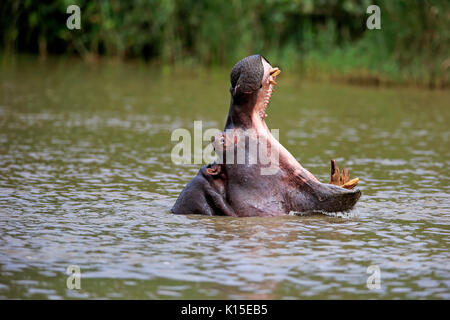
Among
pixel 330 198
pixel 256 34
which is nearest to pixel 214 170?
pixel 330 198

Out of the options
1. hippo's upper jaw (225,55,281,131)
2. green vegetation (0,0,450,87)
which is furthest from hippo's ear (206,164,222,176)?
green vegetation (0,0,450,87)

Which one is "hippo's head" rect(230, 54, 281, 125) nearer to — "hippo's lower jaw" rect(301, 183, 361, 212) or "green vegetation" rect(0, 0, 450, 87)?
A: "hippo's lower jaw" rect(301, 183, 361, 212)

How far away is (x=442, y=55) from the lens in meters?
18.2

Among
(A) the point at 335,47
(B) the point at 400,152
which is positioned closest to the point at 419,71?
(A) the point at 335,47

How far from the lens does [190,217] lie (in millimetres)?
7664

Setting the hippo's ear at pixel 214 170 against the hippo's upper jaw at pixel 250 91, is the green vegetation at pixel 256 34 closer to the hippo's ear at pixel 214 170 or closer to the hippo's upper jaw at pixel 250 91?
the hippo's upper jaw at pixel 250 91

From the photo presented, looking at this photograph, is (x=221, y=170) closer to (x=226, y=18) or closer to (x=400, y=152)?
(x=400, y=152)

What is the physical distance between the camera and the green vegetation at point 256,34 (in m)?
18.8

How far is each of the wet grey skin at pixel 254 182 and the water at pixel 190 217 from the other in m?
0.13

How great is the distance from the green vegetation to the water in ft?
8.11

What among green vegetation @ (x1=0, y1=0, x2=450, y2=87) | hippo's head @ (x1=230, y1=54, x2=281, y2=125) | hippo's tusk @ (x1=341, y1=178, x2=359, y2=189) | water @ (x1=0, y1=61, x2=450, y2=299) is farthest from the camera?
green vegetation @ (x1=0, y1=0, x2=450, y2=87)

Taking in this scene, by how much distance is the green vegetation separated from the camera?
18750 mm

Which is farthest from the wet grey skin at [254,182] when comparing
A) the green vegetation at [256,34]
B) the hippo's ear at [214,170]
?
the green vegetation at [256,34]

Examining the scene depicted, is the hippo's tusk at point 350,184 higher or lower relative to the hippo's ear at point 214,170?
lower
